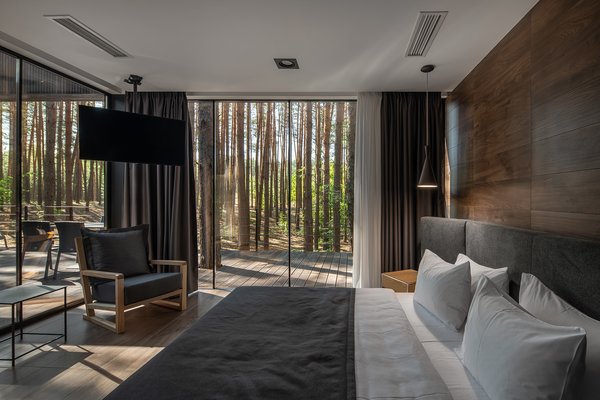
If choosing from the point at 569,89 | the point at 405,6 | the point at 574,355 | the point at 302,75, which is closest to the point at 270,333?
the point at 574,355

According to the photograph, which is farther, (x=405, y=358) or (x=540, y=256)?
(x=540, y=256)

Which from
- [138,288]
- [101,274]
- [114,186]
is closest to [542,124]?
[138,288]

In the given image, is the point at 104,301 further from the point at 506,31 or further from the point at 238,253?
the point at 506,31

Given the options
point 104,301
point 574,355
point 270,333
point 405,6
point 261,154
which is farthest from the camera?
point 261,154

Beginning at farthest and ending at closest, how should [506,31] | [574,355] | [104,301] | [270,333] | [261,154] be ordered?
1. [261,154]
2. [104,301]
3. [506,31]
4. [270,333]
5. [574,355]

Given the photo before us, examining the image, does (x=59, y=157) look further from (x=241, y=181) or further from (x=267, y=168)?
(x=267, y=168)

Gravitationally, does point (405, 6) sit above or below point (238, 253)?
above

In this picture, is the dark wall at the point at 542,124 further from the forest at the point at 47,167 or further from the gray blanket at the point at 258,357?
the forest at the point at 47,167

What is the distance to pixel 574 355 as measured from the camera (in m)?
1.04

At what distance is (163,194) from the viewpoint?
4.30 meters

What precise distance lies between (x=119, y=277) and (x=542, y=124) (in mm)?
3653

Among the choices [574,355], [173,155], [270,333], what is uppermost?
[173,155]

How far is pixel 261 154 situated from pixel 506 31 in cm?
292

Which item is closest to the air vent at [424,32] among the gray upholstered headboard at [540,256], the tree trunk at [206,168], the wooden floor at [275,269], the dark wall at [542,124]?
the dark wall at [542,124]
